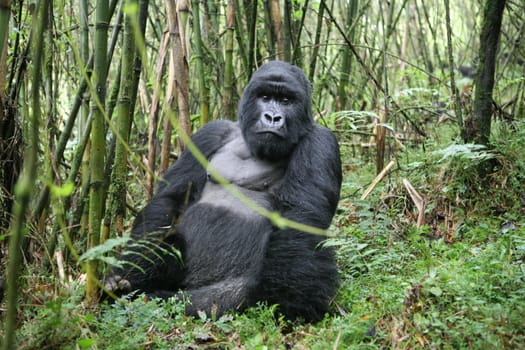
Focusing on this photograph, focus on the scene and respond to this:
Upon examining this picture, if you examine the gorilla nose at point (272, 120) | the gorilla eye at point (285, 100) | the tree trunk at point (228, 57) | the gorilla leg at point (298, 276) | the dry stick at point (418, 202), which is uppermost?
the tree trunk at point (228, 57)

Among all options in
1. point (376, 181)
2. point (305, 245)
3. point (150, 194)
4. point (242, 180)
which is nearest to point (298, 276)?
point (305, 245)

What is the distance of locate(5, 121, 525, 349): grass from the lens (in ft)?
7.61

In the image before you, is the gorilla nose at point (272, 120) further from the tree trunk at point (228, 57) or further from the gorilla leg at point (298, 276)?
the tree trunk at point (228, 57)

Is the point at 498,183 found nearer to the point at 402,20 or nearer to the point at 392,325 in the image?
the point at 392,325

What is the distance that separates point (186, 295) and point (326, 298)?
0.74 meters

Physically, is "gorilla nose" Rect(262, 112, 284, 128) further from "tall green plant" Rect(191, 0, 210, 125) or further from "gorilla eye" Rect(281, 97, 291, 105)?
"tall green plant" Rect(191, 0, 210, 125)

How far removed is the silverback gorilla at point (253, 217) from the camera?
126 inches

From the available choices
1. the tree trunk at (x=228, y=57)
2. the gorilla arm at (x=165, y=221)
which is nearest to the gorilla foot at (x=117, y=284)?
the gorilla arm at (x=165, y=221)

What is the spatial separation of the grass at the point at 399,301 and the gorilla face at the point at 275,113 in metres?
0.76

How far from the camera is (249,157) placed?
380cm

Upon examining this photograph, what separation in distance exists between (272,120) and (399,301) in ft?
4.36

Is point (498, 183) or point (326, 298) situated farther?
point (498, 183)

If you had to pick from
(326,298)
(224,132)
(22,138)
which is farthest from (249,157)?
(22,138)

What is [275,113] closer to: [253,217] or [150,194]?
[253,217]
